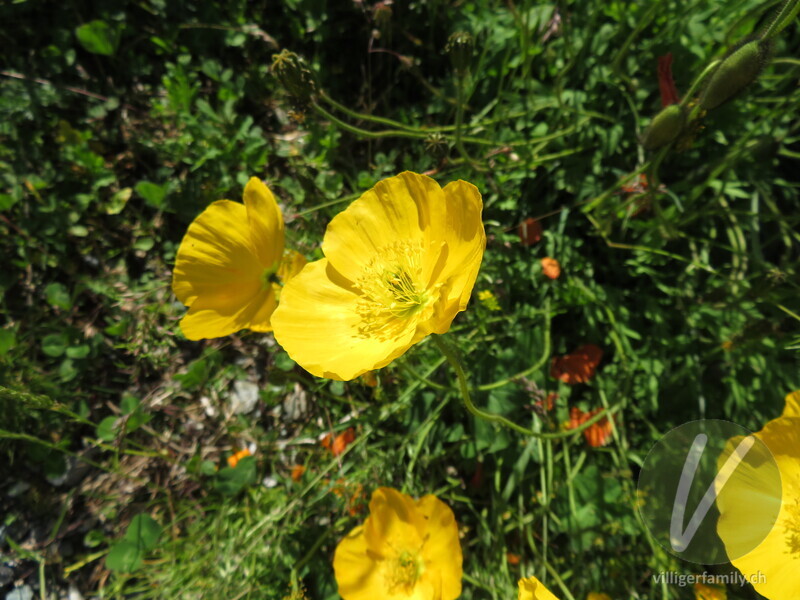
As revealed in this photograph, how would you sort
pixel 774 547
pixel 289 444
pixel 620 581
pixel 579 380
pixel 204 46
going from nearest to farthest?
pixel 774 547, pixel 620 581, pixel 579 380, pixel 289 444, pixel 204 46

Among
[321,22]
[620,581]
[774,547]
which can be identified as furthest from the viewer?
[321,22]

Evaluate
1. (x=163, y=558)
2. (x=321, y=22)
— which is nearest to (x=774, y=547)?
(x=163, y=558)

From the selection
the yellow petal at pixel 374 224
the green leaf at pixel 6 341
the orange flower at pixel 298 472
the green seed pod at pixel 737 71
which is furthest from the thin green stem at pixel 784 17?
the green leaf at pixel 6 341

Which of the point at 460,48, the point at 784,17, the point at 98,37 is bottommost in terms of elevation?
the point at 98,37

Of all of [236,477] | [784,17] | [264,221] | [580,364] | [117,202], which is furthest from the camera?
[117,202]

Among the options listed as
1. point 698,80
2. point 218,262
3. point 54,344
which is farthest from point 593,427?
point 54,344

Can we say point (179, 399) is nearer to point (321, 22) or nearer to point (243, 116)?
point (243, 116)

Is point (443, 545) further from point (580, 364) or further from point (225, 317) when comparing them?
point (225, 317)

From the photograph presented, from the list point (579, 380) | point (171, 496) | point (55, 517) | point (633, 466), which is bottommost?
point (55, 517)
